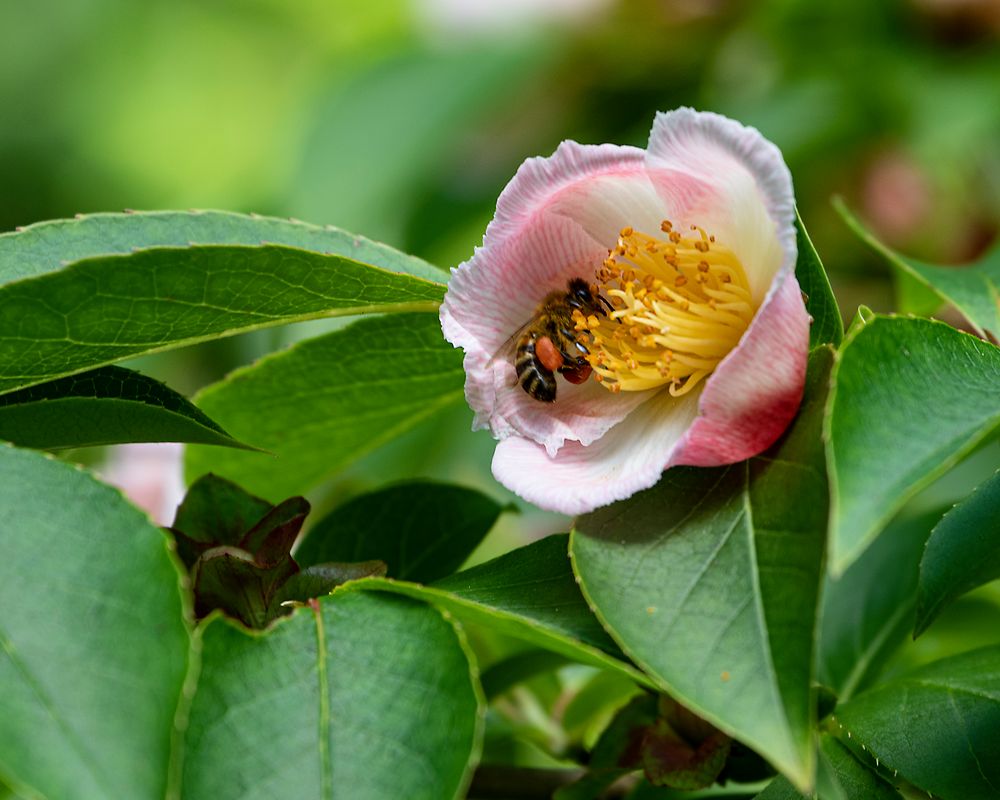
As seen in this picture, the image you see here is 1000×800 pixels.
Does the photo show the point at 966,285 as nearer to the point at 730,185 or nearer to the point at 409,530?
the point at 730,185

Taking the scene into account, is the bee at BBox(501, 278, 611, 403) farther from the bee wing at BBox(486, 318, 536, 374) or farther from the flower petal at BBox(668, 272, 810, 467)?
the flower petal at BBox(668, 272, 810, 467)

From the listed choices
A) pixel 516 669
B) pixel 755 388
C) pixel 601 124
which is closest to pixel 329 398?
pixel 516 669

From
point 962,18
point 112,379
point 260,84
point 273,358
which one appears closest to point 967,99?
point 962,18

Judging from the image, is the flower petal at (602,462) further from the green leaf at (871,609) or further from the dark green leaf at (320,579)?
the green leaf at (871,609)

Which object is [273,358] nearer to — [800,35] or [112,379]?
[112,379]

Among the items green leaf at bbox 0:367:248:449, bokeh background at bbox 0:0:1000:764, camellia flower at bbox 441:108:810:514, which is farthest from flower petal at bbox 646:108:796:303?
bokeh background at bbox 0:0:1000:764

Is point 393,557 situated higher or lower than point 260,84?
higher
